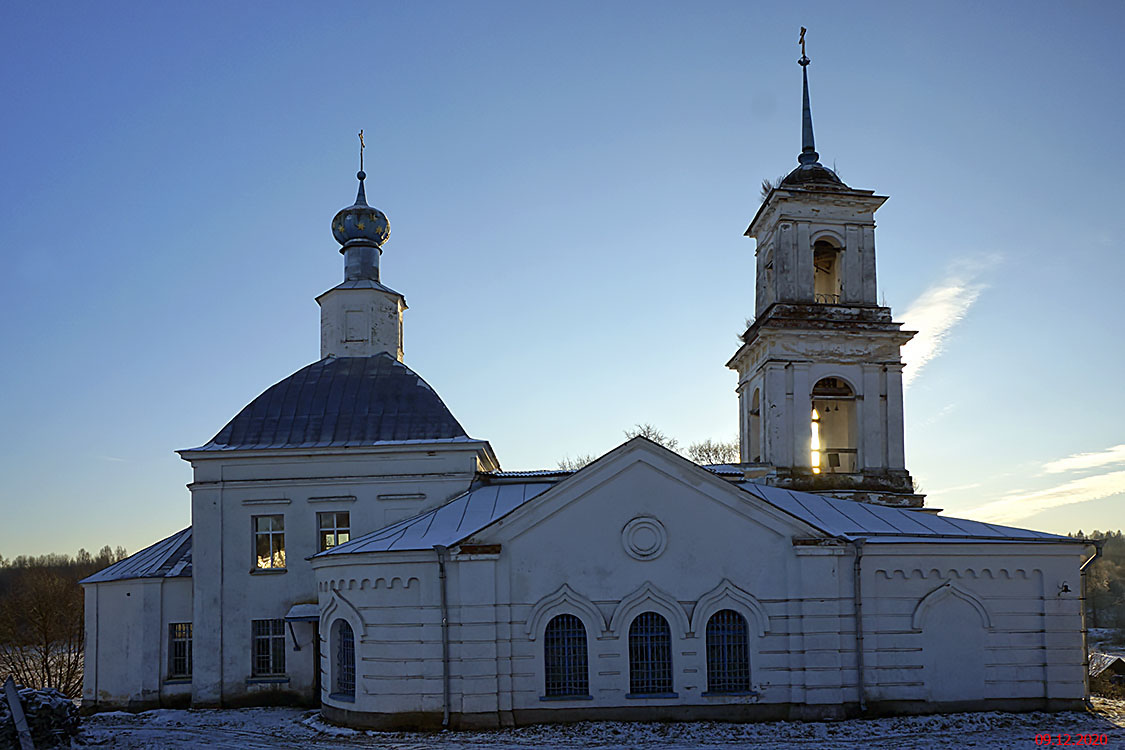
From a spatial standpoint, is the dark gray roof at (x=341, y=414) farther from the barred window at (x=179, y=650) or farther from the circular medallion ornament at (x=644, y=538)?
the circular medallion ornament at (x=644, y=538)

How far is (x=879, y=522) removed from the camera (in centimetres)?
1988

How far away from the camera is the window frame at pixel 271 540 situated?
2236 centimetres

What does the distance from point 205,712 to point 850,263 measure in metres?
18.1

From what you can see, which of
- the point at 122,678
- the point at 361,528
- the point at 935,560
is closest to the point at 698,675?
the point at 935,560

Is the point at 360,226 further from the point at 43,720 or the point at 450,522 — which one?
the point at 43,720

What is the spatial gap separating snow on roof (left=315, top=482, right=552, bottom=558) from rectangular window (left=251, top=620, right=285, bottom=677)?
285 centimetres

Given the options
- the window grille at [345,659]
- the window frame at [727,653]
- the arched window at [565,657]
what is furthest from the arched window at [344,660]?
the window frame at [727,653]

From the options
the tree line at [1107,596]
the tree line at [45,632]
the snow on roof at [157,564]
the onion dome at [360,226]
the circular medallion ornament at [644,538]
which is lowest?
A: the tree line at [1107,596]

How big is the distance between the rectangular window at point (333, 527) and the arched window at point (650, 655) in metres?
7.45

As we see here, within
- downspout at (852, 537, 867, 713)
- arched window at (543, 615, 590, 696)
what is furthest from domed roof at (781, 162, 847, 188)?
arched window at (543, 615, 590, 696)

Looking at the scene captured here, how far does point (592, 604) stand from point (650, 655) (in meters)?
1.41

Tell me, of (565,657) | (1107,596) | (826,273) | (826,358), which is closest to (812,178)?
(826,273)

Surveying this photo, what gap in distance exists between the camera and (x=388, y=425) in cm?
2288

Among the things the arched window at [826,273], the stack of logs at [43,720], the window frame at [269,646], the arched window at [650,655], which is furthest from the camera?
the arched window at [826,273]
